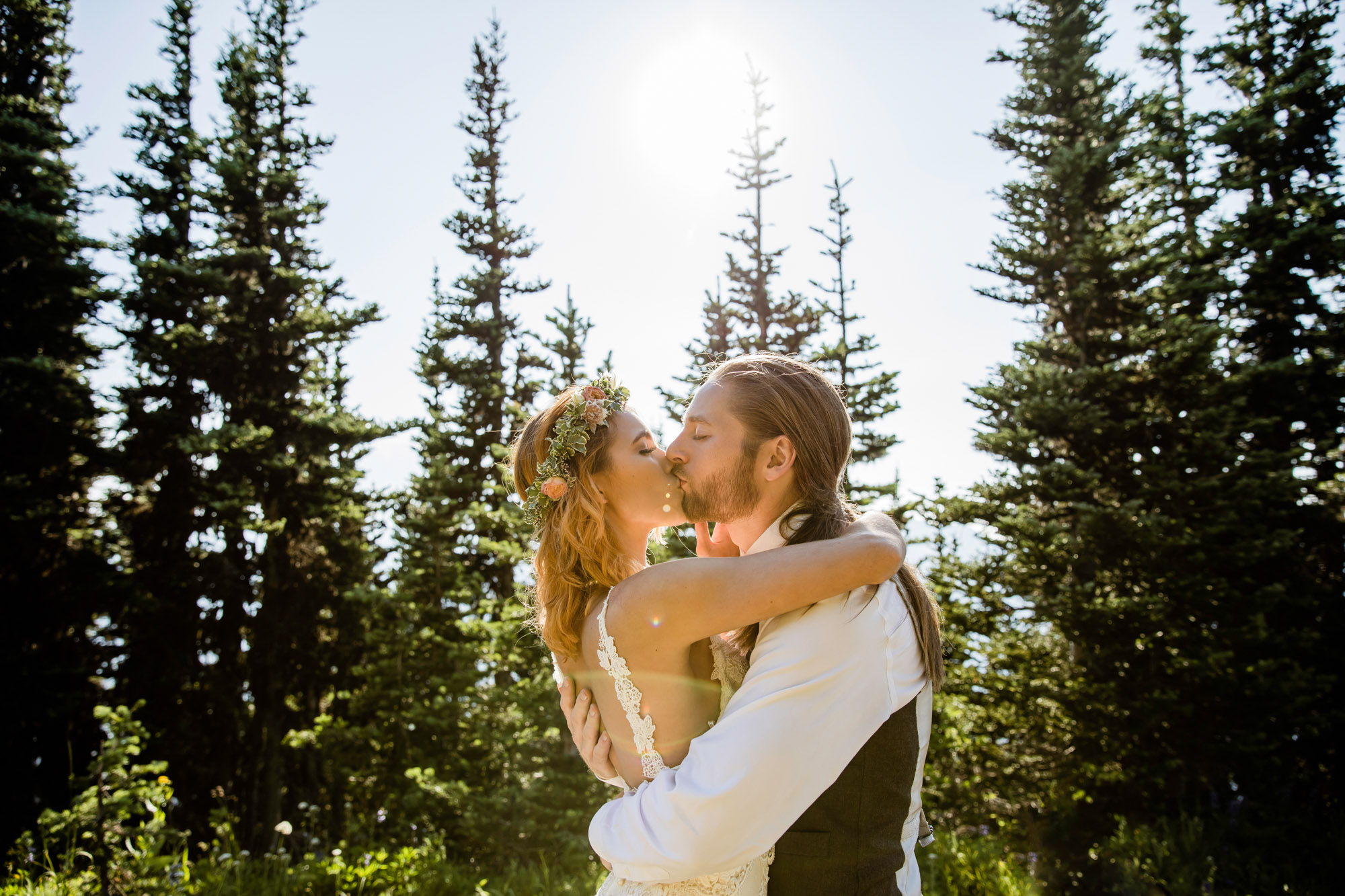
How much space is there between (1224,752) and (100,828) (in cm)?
1380

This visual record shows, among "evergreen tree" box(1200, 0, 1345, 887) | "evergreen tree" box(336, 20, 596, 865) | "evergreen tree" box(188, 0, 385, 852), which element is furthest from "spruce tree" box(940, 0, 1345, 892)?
"evergreen tree" box(188, 0, 385, 852)

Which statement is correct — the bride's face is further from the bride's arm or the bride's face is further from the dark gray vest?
the dark gray vest

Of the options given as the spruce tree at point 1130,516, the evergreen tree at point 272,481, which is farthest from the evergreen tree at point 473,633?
the spruce tree at point 1130,516

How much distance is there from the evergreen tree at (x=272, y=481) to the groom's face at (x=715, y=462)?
15911 mm

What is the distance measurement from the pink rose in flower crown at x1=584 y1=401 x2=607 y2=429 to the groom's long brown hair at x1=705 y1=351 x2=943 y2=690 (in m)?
0.55

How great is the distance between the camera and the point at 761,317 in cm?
1452

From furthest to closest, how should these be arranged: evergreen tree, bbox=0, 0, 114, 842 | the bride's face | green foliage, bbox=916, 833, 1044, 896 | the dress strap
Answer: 1. evergreen tree, bbox=0, 0, 114, 842
2. green foliage, bbox=916, 833, 1044, 896
3. the bride's face
4. the dress strap

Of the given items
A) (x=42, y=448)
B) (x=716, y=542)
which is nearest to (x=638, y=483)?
(x=716, y=542)

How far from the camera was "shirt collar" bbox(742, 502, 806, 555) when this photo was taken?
243 centimetres

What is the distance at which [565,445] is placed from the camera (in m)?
2.83

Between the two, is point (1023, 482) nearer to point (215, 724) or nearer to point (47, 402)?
point (215, 724)

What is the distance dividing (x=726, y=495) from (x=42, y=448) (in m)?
17.9

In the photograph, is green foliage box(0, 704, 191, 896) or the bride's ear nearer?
the bride's ear

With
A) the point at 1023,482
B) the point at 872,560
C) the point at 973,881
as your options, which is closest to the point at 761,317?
the point at 1023,482
